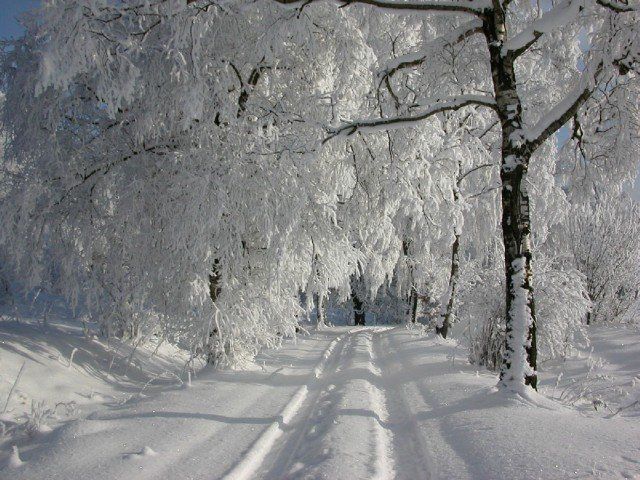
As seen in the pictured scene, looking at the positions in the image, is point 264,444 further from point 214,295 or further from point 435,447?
point 214,295

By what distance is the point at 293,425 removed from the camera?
15.1ft

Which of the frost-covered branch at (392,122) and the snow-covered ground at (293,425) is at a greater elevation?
the frost-covered branch at (392,122)

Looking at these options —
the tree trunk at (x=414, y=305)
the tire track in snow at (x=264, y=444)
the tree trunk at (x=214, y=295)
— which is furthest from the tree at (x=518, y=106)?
the tree trunk at (x=414, y=305)

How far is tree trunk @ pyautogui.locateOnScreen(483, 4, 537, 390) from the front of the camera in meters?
5.03

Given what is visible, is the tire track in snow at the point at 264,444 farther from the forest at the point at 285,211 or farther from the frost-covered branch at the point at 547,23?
the frost-covered branch at the point at 547,23

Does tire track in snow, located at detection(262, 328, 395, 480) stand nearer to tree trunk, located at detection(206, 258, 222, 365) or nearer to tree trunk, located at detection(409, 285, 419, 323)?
tree trunk, located at detection(206, 258, 222, 365)

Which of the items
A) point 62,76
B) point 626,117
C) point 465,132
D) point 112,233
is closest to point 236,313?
point 112,233

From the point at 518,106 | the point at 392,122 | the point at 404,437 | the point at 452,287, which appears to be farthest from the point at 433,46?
the point at 452,287

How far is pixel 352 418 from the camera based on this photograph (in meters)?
4.60

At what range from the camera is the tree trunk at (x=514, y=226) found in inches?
198

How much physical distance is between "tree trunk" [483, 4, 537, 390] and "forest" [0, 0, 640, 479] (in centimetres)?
3

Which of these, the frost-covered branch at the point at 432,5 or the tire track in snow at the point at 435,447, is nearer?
the tire track in snow at the point at 435,447

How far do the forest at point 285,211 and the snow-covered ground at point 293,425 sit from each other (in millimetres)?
37

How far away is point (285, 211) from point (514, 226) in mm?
3169
